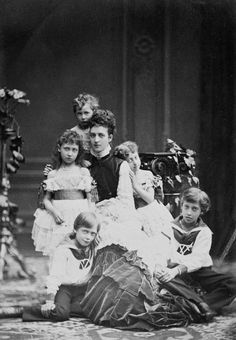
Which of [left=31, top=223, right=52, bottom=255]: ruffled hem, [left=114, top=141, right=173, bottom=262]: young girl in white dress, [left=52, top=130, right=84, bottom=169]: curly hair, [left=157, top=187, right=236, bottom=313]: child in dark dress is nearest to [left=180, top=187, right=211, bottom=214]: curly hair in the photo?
[left=157, top=187, right=236, bottom=313]: child in dark dress

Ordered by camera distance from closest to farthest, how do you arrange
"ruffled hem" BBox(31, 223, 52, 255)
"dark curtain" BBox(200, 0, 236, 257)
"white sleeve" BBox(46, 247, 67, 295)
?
"white sleeve" BBox(46, 247, 67, 295), "ruffled hem" BBox(31, 223, 52, 255), "dark curtain" BBox(200, 0, 236, 257)

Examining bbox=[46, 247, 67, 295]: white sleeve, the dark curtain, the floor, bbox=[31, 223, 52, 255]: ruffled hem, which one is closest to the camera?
the floor

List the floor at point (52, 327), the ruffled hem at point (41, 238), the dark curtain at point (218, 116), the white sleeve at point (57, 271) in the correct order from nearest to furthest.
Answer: the floor at point (52, 327) → the white sleeve at point (57, 271) → the ruffled hem at point (41, 238) → the dark curtain at point (218, 116)

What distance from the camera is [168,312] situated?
2.02 metres

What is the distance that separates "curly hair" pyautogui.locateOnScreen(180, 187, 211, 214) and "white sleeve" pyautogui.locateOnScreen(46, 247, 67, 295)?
0.53 meters

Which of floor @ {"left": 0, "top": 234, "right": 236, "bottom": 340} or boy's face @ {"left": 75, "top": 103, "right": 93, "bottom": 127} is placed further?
boy's face @ {"left": 75, "top": 103, "right": 93, "bottom": 127}

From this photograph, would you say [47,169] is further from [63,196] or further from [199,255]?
[199,255]

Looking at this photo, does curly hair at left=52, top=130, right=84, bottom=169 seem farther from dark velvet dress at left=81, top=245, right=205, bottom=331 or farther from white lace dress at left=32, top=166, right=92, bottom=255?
dark velvet dress at left=81, top=245, right=205, bottom=331

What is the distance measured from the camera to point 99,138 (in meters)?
2.12

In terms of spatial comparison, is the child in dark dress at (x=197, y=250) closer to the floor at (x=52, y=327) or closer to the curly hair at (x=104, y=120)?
the floor at (x=52, y=327)

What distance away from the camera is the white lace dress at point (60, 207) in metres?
2.10

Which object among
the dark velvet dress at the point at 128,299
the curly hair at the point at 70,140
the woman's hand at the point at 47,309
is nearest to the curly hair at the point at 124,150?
the curly hair at the point at 70,140

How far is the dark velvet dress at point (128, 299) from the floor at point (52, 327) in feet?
0.11

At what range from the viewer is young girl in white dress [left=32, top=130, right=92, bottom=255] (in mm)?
2107
